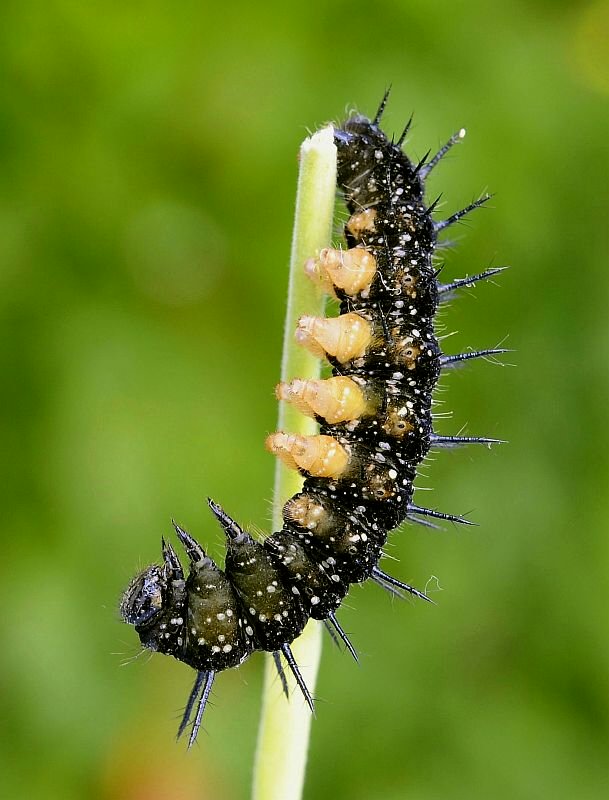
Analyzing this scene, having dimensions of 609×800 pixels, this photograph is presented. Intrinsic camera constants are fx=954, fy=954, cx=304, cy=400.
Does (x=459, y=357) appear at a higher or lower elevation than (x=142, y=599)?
higher

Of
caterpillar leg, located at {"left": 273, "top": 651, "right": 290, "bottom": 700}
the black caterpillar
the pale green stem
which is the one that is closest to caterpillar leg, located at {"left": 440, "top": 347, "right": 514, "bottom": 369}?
the black caterpillar

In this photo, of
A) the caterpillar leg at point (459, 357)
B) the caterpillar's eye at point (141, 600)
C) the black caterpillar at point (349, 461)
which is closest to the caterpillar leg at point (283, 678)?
the black caterpillar at point (349, 461)

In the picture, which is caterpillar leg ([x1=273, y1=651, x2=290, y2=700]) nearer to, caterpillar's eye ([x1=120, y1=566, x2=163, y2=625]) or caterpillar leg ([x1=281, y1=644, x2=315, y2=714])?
caterpillar leg ([x1=281, y1=644, x2=315, y2=714])

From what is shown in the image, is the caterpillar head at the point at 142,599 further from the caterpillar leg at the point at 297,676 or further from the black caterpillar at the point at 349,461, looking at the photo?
the caterpillar leg at the point at 297,676

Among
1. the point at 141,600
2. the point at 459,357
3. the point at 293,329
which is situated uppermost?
the point at 459,357

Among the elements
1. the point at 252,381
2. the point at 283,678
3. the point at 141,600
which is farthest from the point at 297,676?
the point at 252,381

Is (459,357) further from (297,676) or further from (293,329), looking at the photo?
(297,676)
